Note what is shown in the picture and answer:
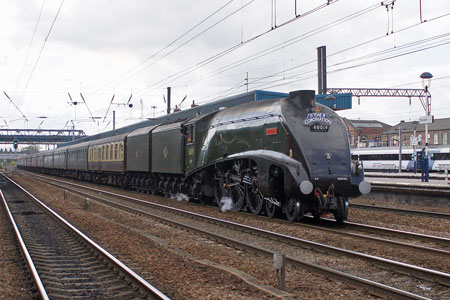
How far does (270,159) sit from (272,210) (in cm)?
176

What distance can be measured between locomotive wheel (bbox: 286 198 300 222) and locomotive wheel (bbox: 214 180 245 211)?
212 cm

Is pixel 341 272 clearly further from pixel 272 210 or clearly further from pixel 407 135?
pixel 407 135

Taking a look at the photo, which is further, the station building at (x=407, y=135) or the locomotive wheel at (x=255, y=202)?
→ the station building at (x=407, y=135)

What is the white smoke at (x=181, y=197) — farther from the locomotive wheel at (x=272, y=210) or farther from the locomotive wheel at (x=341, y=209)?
the locomotive wheel at (x=341, y=209)

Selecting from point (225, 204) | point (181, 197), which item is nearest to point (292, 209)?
point (225, 204)

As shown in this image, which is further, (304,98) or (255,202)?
(255,202)

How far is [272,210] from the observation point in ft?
40.2

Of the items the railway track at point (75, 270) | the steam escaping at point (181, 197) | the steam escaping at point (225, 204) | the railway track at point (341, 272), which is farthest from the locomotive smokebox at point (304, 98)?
the steam escaping at point (181, 197)

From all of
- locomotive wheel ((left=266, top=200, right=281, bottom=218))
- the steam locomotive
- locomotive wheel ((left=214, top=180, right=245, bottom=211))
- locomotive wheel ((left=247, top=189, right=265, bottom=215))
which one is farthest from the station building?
locomotive wheel ((left=266, top=200, right=281, bottom=218))

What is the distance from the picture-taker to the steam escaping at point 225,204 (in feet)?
46.4

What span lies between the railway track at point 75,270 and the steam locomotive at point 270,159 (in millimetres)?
4985

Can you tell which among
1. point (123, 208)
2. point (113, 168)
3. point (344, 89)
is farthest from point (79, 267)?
point (344, 89)

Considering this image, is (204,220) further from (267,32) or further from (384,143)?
(384,143)

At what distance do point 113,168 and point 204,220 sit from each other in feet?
53.1
